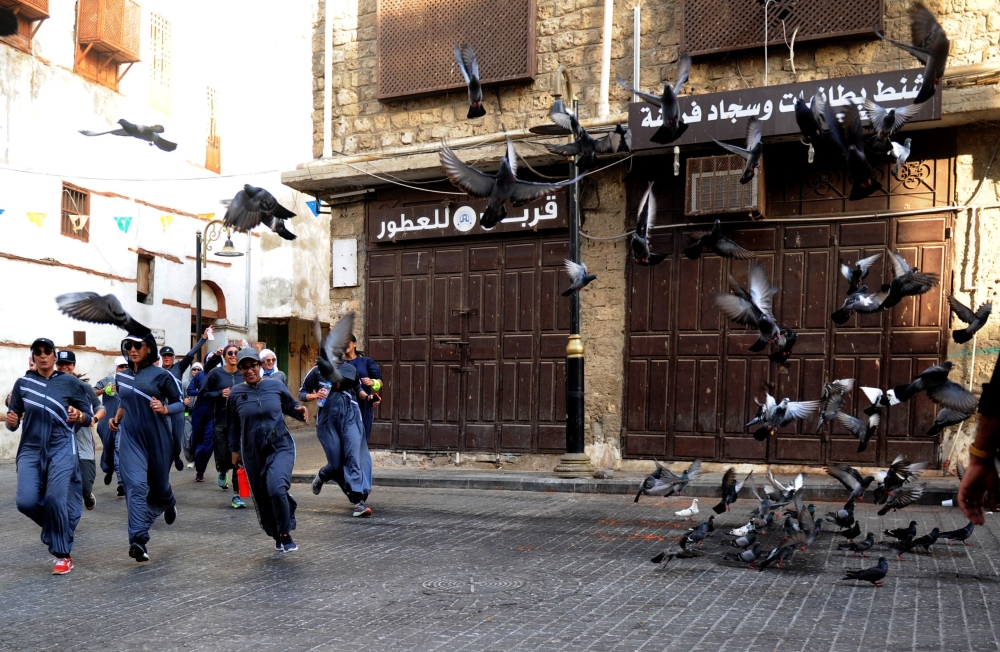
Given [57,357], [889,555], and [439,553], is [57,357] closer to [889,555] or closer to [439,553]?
[439,553]

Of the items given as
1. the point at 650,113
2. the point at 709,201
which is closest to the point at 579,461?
the point at 709,201

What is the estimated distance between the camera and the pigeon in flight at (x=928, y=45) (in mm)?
7590

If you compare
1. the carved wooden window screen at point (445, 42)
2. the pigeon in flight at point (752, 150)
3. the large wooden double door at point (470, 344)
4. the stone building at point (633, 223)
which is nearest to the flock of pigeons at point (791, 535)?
the pigeon in flight at point (752, 150)

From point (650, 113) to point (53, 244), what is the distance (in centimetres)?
1390

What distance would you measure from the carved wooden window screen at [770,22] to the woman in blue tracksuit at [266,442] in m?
8.09

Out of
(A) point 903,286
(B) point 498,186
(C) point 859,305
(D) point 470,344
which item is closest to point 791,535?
(C) point 859,305

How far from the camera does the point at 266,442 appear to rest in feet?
28.1

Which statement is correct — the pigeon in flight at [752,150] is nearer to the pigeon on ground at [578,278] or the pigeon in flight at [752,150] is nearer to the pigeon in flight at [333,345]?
the pigeon on ground at [578,278]

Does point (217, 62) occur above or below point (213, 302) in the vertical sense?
above

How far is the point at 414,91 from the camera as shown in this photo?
52.6 ft

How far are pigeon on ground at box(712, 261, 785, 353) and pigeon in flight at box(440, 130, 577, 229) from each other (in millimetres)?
2301

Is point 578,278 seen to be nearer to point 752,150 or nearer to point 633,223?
point 752,150

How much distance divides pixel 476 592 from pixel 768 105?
8.46 metres

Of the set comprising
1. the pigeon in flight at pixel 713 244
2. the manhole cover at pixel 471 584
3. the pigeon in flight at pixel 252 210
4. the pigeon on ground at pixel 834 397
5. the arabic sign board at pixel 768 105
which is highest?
the arabic sign board at pixel 768 105
